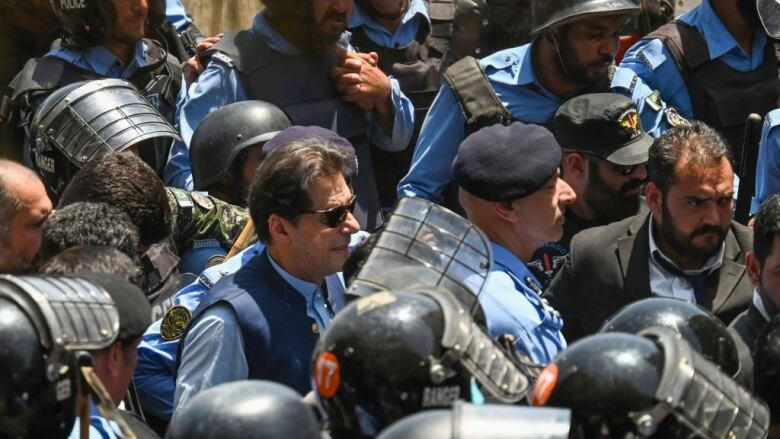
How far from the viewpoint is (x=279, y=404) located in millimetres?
2893

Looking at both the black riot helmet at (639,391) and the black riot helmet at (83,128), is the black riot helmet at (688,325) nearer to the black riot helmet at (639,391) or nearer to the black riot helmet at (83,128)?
the black riot helmet at (639,391)

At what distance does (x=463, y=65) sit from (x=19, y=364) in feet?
11.2

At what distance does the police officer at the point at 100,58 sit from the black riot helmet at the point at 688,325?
3.22m

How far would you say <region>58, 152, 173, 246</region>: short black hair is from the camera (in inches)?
199

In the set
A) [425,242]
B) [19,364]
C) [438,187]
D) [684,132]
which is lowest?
[438,187]

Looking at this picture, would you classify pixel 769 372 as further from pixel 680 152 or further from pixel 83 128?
pixel 83 128

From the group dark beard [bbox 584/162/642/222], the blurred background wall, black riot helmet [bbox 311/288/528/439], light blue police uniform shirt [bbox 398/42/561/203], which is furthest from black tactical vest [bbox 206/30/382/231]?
black riot helmet [bbox 311/288/528/439]

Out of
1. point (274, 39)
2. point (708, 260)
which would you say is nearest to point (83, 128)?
point (274, 39)

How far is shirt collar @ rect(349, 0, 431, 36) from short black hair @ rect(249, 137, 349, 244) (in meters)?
2.45

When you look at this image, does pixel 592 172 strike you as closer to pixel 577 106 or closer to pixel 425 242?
pixel 577 106

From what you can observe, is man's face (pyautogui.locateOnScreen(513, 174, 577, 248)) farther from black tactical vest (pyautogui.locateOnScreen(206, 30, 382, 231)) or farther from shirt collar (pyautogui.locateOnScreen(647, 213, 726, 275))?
black tactical vest (pyautogui.locateOnScreen(206, 30, 382, 231))

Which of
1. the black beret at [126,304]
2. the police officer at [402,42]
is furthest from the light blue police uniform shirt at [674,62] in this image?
the black beret at [126,304]

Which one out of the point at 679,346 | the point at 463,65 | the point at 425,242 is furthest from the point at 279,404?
the point at 463,65

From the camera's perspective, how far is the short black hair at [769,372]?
146 inches
